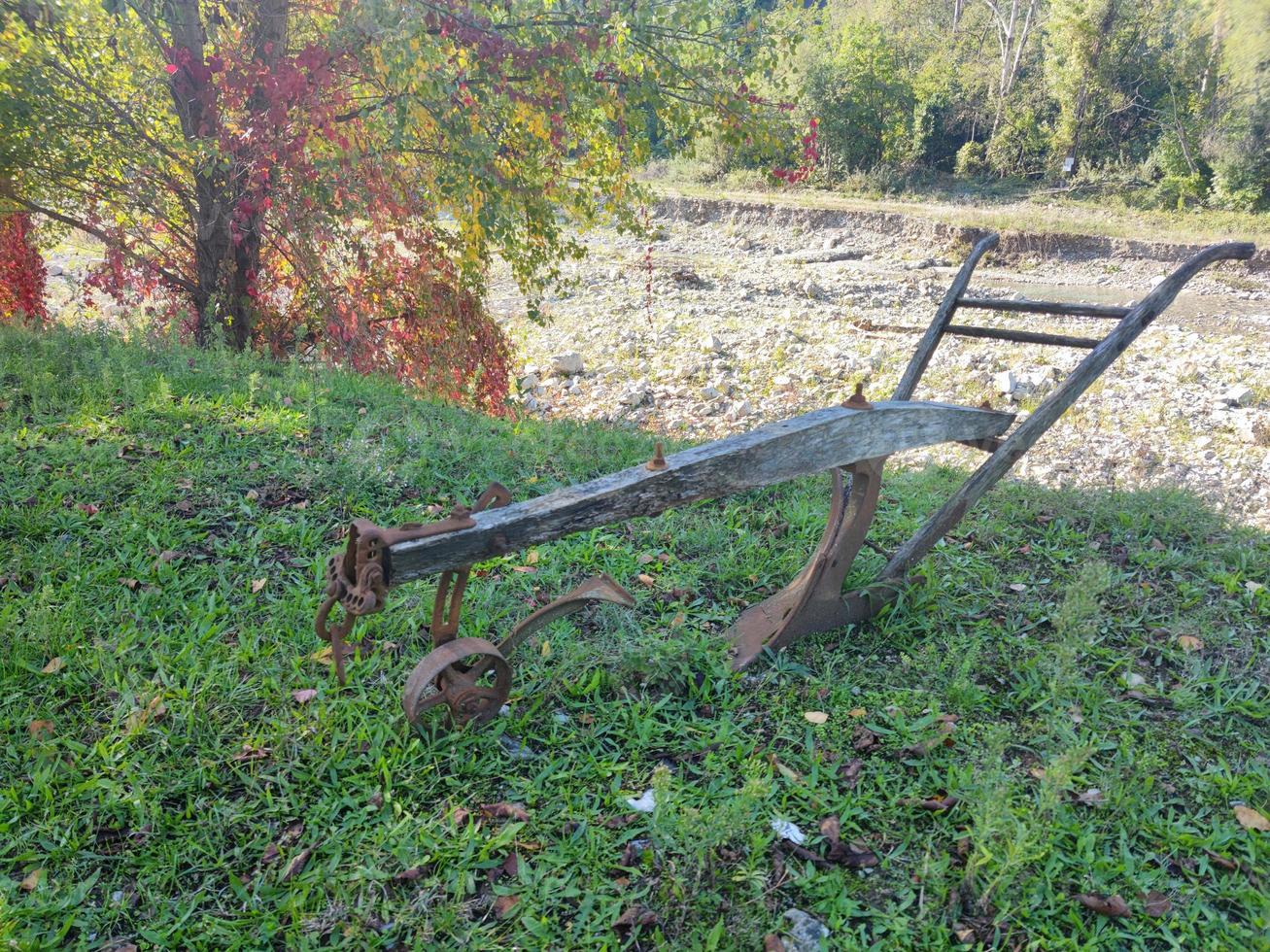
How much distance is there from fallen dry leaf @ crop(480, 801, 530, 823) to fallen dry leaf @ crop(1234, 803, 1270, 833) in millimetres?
2216

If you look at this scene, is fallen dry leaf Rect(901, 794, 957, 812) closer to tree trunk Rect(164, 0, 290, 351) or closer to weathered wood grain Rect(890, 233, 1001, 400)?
weathered wood grain Rect(890, 233, 1001, 400)

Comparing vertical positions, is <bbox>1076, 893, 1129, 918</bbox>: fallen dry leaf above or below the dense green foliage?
below

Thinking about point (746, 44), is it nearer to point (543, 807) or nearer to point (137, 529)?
point (137, 529)

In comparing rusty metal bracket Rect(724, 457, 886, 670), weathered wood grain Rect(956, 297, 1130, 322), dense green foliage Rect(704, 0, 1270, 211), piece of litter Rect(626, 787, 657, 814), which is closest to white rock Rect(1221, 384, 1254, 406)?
weathered wood grain Rect(956, 297, 1130, 322)

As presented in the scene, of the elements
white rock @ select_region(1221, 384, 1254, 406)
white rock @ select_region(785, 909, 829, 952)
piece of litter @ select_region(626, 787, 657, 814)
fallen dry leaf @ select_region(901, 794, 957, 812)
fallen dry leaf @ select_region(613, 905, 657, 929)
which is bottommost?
white rock @ select_region(1221, 384, 1254, 406)

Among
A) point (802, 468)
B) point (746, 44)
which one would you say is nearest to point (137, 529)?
point (802, 468)

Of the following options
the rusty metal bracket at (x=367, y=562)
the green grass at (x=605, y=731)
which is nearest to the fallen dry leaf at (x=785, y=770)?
the green grass at (x=605, y=731)

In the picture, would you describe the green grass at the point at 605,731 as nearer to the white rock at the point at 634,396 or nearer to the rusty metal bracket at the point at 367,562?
the rusty metal bracket at the point at 367,562

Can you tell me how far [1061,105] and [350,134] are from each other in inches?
1057

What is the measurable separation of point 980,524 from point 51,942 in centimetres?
418

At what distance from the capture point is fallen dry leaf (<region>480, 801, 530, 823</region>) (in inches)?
102

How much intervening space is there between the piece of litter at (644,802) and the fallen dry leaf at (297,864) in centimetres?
94

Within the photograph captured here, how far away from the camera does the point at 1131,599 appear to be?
3.87 meters

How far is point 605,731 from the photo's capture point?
298 cm
